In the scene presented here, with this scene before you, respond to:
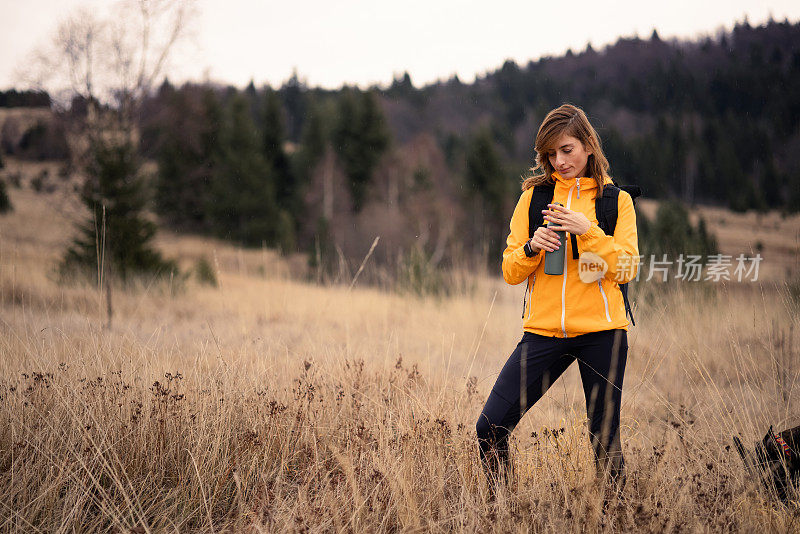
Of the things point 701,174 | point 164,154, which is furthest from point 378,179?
point 701,174

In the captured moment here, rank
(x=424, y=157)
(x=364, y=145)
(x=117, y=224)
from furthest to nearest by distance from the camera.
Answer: (x=364, y=145), (x=424, y=157), (x=117, y=224)

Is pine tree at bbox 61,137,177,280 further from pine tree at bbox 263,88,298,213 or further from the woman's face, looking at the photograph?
pine tree at bbox 263,88,298,213

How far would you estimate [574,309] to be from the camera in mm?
1920

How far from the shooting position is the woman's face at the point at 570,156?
6.54ft

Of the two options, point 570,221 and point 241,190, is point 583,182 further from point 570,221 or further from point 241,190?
point 241,190

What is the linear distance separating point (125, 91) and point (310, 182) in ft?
52.1

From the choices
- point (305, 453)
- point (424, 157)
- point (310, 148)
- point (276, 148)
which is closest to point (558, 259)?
point (305, 453)

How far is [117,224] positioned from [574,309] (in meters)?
8.88

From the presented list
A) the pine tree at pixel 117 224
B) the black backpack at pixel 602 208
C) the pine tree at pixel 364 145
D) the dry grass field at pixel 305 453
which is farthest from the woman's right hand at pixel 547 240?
the pine tree at pixel 364 145

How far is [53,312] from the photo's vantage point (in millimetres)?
5551

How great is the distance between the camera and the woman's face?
1.99 metres

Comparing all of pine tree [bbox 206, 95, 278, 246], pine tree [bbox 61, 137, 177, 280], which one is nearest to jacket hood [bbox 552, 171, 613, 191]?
pine tree [bbox 61, 137, 177, 280]

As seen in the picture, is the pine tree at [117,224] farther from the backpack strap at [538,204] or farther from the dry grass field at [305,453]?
the backpack strap at [538,204]

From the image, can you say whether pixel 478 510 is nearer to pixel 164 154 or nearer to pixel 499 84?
pixel 164 154
